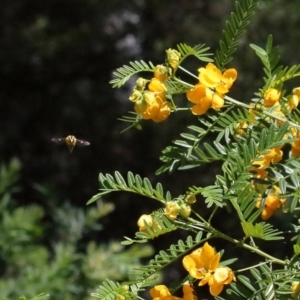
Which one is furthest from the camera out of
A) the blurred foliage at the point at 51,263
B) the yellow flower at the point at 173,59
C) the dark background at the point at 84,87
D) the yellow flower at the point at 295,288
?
the dark background at the point at 84,87

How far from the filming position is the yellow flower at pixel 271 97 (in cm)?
66

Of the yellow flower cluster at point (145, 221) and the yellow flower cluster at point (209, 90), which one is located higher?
the yellow flower cluster at point (209, 90)

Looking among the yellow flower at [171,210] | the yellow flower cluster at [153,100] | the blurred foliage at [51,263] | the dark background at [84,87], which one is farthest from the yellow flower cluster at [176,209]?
the dark background at [84,87]

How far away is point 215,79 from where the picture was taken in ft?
2.16

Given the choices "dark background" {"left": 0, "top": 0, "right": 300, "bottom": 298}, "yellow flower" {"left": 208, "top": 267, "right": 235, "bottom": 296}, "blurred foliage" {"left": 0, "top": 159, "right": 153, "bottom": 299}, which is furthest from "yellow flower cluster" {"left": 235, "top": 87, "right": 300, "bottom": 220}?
"dark background" {"left": 0, "top": 0, "right": 300, "bottom": 298}

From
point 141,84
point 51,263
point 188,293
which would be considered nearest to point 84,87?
point 51,263

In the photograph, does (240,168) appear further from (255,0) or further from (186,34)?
(186,34)

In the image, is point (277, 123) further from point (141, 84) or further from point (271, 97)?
point (141, 84)

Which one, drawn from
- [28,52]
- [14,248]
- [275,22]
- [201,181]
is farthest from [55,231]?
[275,22]

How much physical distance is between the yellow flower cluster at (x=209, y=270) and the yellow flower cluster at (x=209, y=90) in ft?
Answer: 0.46

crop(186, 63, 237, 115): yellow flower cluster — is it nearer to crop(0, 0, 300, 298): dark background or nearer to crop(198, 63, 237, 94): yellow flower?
crop(198, 63, 237, 94): yellow flower

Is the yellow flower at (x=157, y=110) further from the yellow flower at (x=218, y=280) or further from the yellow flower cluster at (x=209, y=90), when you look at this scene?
the yellow flower at (x=218, y=280)

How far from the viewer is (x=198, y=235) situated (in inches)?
24.2

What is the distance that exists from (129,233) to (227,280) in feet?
11.1
